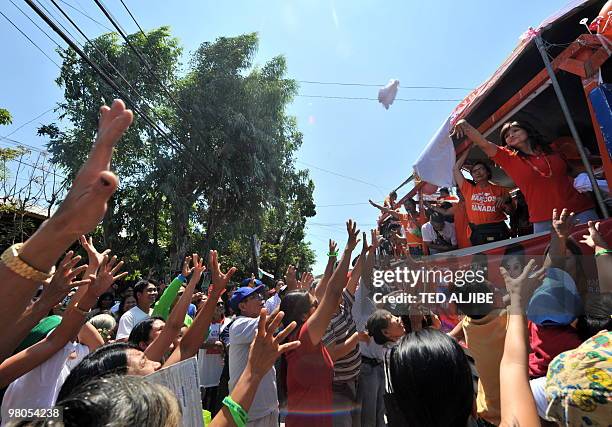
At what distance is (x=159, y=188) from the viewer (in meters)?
14.2

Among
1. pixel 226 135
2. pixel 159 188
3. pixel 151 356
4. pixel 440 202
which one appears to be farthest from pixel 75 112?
pixel 151 356

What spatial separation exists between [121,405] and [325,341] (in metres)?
2.03

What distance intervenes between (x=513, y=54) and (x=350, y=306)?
2.63 metres

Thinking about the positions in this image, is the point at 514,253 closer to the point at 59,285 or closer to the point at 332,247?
the point at 332,247

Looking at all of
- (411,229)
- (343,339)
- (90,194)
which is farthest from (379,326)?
(411,229)

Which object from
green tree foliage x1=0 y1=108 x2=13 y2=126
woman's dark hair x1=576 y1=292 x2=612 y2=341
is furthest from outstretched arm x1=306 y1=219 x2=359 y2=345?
green tree foliage x1=0 y1=108 x2=13 y2=126

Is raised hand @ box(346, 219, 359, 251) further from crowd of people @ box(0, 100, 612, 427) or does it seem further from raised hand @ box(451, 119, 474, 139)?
raised hand @ box(451, 119, 474, 139)

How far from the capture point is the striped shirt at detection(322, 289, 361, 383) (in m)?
2.89

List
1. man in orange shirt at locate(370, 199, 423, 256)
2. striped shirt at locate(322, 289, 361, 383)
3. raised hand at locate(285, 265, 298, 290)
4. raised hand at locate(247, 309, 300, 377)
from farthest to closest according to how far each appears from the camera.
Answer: man in orange shirt at locate(370, 199, 423, 256)
raised hand at locate(285, 265, 298, 290)
striped shirt at locate(322, 289, 361, 383)
raised hand at locate(247, 309, 300, 377)

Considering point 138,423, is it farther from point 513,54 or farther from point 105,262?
point 513,54

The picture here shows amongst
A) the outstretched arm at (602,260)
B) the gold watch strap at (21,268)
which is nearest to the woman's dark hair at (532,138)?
the outstretched arm at (602,260)

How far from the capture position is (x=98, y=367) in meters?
1.50

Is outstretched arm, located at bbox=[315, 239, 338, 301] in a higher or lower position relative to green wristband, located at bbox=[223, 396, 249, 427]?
higher

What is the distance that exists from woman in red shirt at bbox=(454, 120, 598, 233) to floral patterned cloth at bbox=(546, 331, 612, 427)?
7.81ft
